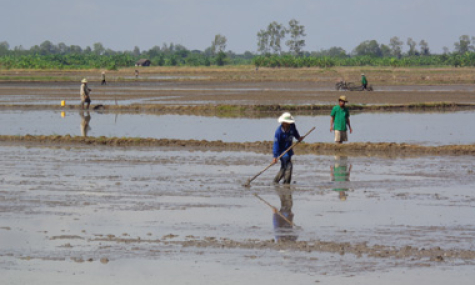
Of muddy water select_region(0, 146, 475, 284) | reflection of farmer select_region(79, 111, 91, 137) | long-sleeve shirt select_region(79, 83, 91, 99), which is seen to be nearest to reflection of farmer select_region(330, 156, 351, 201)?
muddy water select_region(0, 146, 475, 284)

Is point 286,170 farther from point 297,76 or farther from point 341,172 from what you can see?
point 297,76

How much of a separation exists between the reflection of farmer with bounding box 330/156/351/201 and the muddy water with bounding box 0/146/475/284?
2cm

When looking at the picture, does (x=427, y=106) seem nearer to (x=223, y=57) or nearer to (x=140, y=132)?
(x=140, y=132)

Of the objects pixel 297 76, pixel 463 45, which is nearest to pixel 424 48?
pixel 463 45

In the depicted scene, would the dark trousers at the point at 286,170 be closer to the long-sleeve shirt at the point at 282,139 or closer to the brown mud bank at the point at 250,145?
the long-sleeve shirt at the point at 282,139

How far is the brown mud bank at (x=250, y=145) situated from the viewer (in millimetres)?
19453

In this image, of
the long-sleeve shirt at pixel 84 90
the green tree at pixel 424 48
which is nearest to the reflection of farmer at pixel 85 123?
the long-sleeve shirt at pixel 84 90

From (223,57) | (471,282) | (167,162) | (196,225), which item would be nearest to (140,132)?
(167,162)

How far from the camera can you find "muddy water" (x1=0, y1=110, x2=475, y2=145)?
2339 centimetres

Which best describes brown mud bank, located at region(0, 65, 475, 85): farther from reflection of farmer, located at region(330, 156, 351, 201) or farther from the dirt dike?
the dirt dike

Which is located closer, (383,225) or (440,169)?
(383,225)

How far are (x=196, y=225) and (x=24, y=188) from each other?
14.3 ft

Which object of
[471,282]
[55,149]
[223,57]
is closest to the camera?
[471,282]

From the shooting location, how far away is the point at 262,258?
9.12 m
